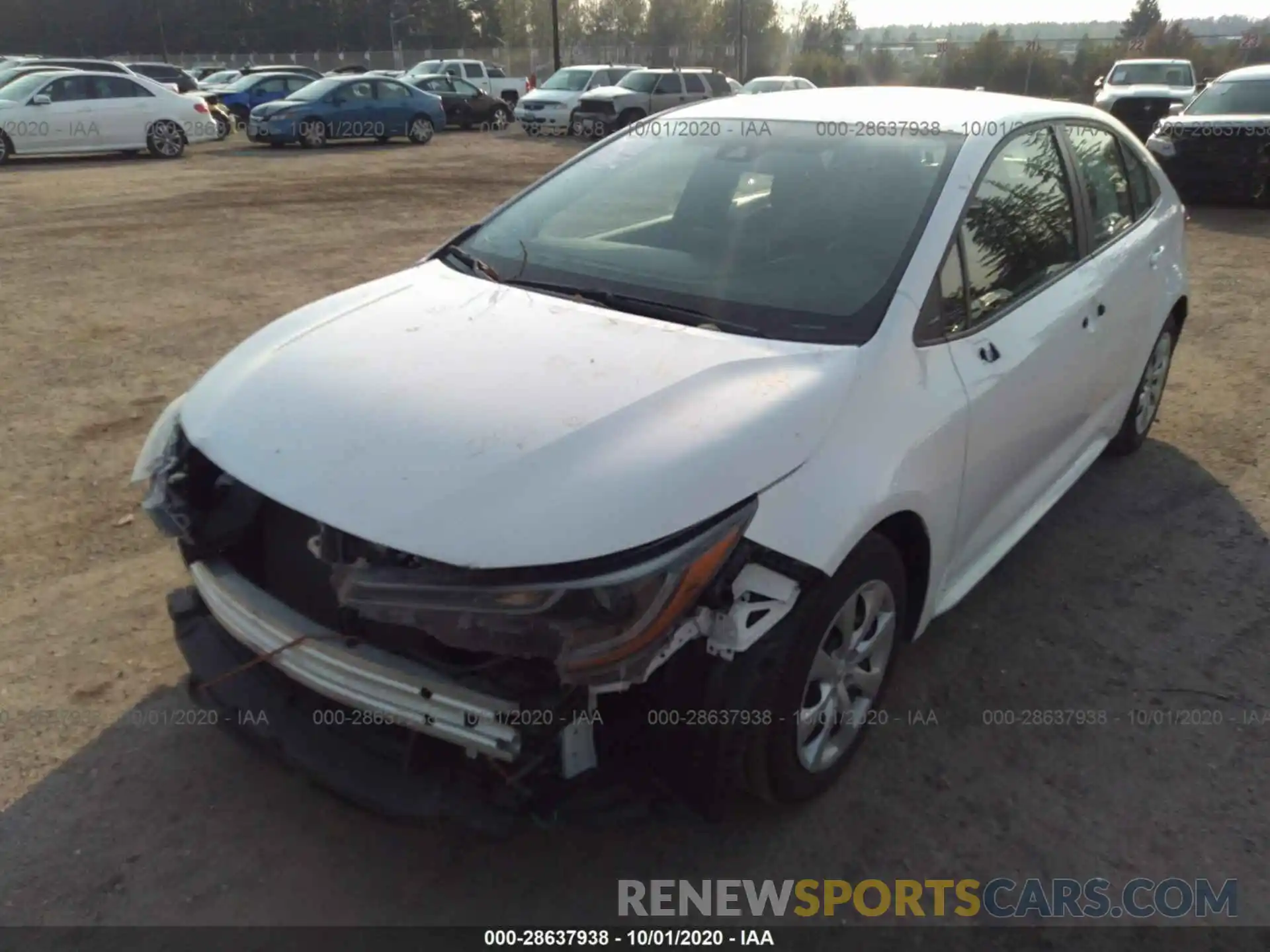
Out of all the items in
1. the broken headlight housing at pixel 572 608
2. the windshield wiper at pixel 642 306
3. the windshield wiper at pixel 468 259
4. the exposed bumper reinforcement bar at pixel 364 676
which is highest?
the windshield wiper at pixel 468 259

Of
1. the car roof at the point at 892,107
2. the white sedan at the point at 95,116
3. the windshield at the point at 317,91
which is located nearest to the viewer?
the car roof at the point at 892,107

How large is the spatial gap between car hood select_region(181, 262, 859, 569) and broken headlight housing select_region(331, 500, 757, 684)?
0.19ft

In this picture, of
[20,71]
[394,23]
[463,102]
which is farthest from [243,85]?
[394,23]

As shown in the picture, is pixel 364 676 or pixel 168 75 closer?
pixel 364 676

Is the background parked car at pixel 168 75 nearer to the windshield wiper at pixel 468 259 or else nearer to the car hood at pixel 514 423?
the windshield wiper at pixel 468 259

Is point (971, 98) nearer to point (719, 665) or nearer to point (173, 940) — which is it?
point (719, 665)

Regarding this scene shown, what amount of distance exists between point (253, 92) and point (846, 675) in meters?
27.4

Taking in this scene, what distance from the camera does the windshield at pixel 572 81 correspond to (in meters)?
25.0

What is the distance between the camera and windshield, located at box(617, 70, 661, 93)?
74.6 feet

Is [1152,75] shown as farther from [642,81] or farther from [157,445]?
[157,445]

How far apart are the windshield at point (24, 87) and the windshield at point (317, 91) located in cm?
490

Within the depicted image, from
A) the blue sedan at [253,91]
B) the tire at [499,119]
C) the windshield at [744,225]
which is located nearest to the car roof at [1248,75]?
the windshield at [744,225]

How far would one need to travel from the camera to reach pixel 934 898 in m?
2.52

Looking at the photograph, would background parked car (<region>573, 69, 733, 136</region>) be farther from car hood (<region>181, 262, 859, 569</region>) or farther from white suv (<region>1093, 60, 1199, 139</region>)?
car hood (<region>181, 262, 859, 569</region>)
